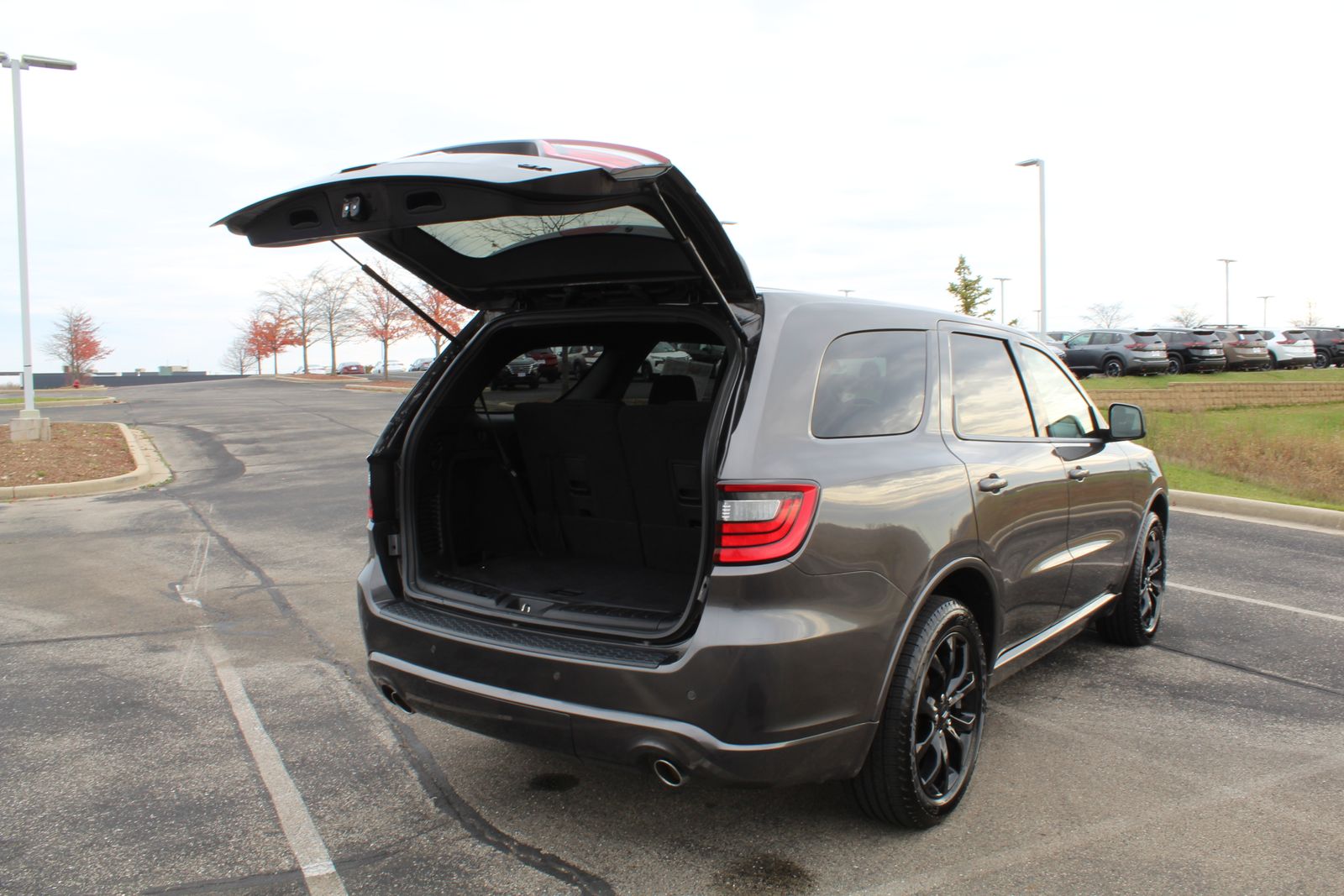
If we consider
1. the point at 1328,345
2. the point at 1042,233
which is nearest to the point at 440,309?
the point at 1042,233

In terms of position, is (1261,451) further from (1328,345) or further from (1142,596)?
(1328,345)

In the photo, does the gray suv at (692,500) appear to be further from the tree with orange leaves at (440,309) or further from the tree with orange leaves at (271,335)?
the tree with orange leaves at (271,335)

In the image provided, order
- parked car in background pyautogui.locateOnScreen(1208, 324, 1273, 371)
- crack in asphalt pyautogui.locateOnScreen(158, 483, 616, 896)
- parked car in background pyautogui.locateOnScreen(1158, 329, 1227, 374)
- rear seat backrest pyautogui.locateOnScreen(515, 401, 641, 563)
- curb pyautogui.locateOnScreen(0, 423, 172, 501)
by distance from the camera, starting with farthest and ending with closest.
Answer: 1. parked car in background pyautogui.locateOnScreen(1208, 324, 1273, 371)
2. parked car in background pyautogui.locateOnScreen(1158, 329, 1227, 374)
3. curb pyautogui.locateOnScreen(0, 423, 172, 501)
4. rear seat backrest pyautogui.locateOnScreen(515, 401, 641, 563)
5. crack in asphalt pyautogui.locateOnScreen(158, 483, 616, 896)

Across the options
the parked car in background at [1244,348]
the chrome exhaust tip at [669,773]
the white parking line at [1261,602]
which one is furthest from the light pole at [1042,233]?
the chrome exhaust tip at [669,773]

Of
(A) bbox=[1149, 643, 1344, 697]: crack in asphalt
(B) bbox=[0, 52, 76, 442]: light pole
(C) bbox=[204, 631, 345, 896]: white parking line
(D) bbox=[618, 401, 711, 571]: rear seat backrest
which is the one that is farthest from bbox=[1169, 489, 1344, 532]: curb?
(B) bbox=[0, 52, 76, 442]: light pole

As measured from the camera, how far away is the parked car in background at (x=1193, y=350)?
3259cm

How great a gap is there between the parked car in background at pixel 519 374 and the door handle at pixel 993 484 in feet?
5.96

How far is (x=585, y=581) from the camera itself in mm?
3871

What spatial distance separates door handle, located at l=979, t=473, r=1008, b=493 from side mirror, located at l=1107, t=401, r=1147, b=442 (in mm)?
1319

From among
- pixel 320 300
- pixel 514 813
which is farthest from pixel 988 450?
pixel 320 300

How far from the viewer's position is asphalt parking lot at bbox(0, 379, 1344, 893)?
306cm

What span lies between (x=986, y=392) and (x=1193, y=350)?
32694 mm

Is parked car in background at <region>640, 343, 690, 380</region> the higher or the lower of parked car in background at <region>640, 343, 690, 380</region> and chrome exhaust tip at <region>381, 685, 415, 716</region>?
the higher

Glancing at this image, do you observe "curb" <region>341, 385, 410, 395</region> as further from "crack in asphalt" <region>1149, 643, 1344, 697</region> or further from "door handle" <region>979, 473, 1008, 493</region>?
"door handle" <region>979, 473, 1008, 493</region>
